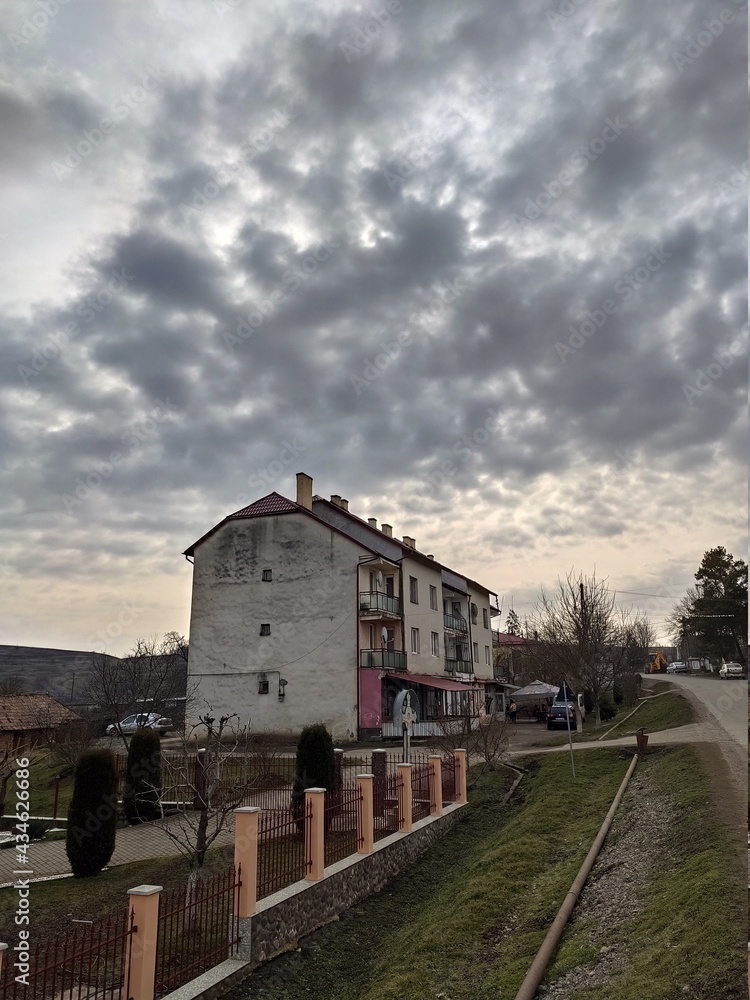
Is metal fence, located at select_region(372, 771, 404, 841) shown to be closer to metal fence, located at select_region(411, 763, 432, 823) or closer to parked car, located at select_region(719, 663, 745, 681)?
metal fence, located at select_region(411, 763, 432, 823)

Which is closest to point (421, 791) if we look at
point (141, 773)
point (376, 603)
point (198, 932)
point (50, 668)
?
point (141, 773)

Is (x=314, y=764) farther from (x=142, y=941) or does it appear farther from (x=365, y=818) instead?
(x=142, y=941)

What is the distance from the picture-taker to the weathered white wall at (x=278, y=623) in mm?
30766

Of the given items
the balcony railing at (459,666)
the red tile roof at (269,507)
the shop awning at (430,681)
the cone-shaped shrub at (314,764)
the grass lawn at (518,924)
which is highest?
the red tile roof at (269,507)

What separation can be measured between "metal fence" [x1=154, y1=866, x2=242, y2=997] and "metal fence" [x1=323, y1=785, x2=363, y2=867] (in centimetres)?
250

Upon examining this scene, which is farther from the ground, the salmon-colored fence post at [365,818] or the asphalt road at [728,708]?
the asphalt road at [728,708]

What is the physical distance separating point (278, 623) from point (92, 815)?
63.2 feet

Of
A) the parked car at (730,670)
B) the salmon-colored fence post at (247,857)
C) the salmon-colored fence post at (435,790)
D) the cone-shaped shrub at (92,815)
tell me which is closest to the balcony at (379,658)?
the salmon-colored fence post at (435,790)

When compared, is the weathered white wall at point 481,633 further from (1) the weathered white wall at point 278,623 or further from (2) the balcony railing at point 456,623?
(1) the weathered white wall at point 278,623

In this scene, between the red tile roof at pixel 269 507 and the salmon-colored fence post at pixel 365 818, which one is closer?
the salmon-colored fence post at pixel 365 818

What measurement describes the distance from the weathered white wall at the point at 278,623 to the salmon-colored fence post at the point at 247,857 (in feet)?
72.6

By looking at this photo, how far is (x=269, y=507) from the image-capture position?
3391cm

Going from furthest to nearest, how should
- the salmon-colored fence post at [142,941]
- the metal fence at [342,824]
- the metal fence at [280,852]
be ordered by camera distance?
1. the metal fence at [342,824]
2. the metal fence at [280,852]
3. the salmon-colored fence post at [142,941]

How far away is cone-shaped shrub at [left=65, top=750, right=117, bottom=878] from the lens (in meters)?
12.7
